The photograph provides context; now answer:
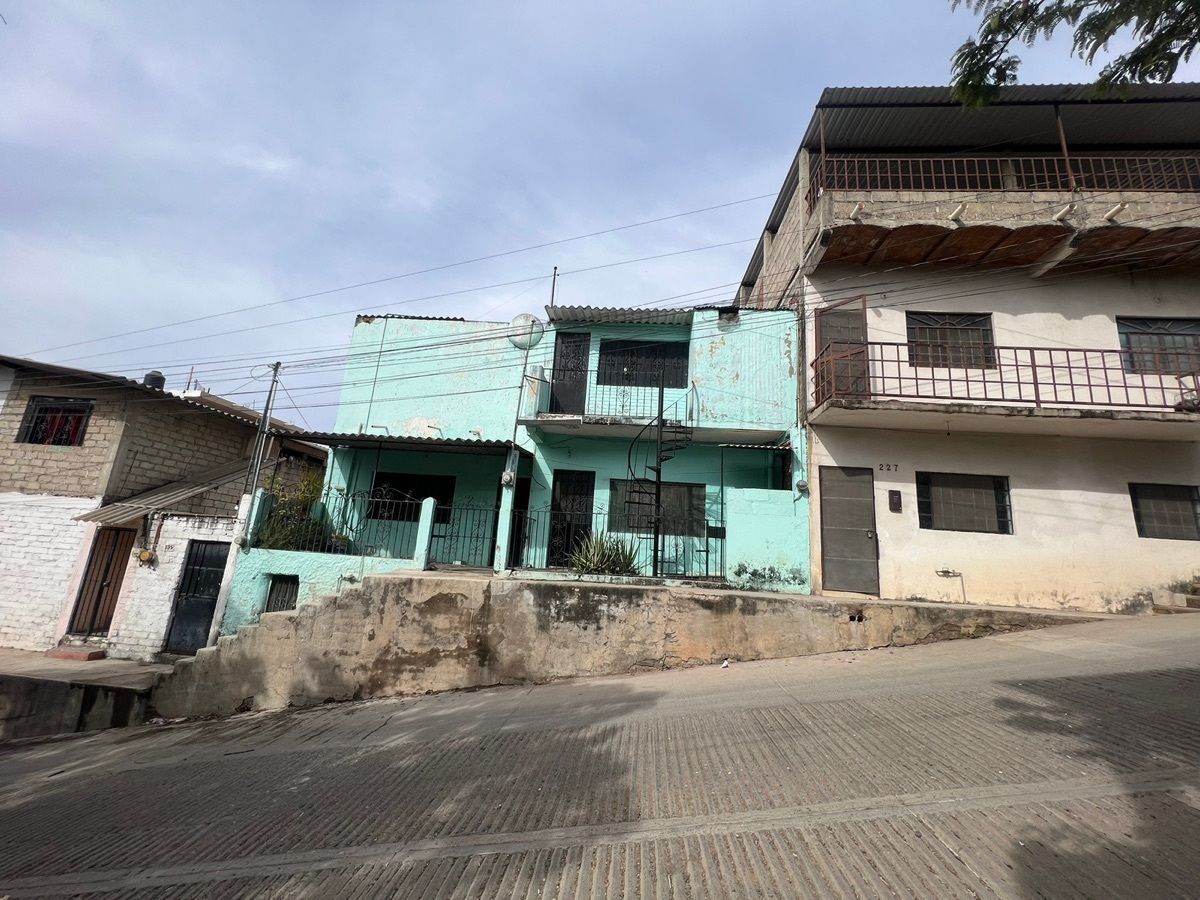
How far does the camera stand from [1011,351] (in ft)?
32.0

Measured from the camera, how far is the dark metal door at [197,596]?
10.1 meters

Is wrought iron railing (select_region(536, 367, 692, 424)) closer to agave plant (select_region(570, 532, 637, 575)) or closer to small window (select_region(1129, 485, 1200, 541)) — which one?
agave plant (select_region(570, 532, 637, 575))

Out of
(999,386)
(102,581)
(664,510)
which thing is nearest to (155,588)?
(102,581)

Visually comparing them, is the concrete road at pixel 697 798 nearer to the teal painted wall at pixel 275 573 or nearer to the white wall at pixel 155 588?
Answer: the teal painted wall at pixel 275 573

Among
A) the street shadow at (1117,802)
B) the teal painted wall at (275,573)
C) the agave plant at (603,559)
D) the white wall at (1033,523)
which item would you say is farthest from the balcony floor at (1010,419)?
the teal painted wall at (275,573)

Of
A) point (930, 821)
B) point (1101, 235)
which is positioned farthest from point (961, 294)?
A: point (930, 821)

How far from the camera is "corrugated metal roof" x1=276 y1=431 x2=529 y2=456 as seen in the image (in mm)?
9895

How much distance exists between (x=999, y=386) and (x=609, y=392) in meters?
7.34

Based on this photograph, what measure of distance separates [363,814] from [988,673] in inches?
239

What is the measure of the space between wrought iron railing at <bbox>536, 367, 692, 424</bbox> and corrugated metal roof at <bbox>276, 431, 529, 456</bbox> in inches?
57.1

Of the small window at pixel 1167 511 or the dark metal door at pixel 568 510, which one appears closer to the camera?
the small window at pixel 1167 511

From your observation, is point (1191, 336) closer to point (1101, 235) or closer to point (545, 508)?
point (1101, 235)

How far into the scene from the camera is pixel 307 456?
15.0 metres

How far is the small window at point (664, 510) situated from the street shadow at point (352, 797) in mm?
4669
